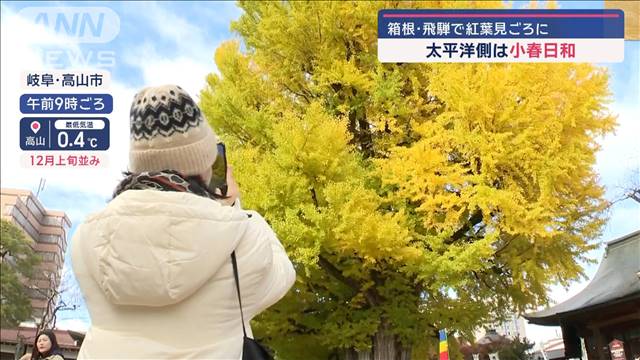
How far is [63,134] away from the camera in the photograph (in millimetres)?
4945

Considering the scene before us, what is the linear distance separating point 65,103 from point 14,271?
9.24m

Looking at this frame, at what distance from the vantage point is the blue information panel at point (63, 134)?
4.95 metres

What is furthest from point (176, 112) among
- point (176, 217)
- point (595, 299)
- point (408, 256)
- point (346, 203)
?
point (595, 299)

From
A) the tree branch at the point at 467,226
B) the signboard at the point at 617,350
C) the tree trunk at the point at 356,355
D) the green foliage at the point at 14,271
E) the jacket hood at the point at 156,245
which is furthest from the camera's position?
the green foliage at the point at 14,271

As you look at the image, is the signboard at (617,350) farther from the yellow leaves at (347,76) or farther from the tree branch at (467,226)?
the yellow leaves at (347,76)

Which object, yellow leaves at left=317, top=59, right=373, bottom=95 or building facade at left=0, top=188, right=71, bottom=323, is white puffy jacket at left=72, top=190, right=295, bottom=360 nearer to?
yellow leaves at left=317, top=59, right=373, bottom=95

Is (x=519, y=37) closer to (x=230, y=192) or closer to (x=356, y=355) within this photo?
(x=356, y=355)

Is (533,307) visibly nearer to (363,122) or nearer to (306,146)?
(363,122)

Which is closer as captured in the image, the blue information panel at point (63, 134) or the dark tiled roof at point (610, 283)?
the blue information panel at point (63, 134)

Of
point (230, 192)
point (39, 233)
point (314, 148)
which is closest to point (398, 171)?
point (314, 148)

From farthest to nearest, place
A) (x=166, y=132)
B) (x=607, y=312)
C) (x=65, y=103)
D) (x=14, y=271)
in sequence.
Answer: (x=14, y=271) → (x=607, y=312) → (x=65, y=103) → (x=166, y=132)

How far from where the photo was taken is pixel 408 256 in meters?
6.02

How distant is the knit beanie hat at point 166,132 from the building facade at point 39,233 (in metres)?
12.4

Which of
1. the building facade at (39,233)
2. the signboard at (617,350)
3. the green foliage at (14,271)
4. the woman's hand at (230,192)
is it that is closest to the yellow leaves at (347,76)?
the signboard at (617,350)
